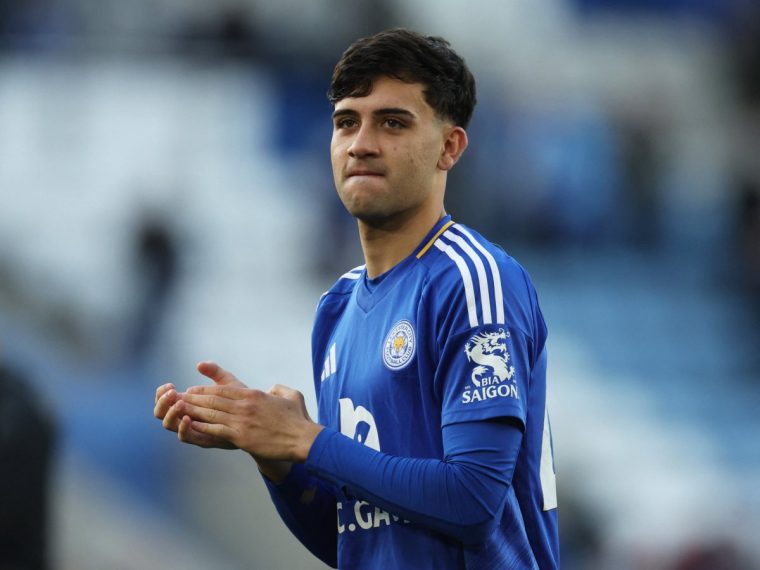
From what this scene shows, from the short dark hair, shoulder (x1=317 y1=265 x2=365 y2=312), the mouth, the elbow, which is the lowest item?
the elbow

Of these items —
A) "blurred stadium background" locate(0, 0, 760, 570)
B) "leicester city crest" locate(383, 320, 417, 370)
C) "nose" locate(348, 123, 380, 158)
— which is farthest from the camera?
"blurred stadium background" locate(0, 0, 760, 570)

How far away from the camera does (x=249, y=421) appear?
2746 mm

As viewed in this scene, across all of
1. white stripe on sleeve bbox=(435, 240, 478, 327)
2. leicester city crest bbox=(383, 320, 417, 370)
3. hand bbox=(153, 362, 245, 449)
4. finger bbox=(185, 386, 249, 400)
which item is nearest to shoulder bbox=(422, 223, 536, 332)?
white stripe on sleeve bbox=(435, 240, 478, 327)

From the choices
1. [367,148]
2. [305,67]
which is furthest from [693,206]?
[367,148]

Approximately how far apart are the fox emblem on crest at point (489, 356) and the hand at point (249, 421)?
40 centimetres

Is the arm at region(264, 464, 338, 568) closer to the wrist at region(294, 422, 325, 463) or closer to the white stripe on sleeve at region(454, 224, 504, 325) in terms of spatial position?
the wrist at region(294, 422, 325, 463)

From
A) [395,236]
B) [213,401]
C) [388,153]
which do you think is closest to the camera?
[213,401]

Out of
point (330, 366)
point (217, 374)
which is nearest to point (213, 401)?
point (217, 374)

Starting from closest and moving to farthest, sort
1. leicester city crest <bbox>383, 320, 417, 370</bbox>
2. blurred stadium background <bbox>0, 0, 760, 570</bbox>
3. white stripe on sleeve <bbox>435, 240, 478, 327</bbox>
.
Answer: white stripe on sleeve <bbox>435, 240, 478, 327</bbox>
leicester city crest <bbox>383, 320, 417, 370</bbox>
blurred stadium background <bbox>0, 0, 760, 570</bbox>

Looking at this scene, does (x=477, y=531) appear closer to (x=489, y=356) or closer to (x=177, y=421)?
(x=489, y=356)

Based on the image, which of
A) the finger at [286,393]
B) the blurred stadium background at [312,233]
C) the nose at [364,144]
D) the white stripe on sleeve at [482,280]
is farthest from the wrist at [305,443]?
the blurred stadium background at [312,233]

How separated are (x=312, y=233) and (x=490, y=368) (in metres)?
8.74

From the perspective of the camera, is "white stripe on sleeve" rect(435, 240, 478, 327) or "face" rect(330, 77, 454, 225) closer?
"white stripe on sleeve" rect(435, 240, 478, 327)

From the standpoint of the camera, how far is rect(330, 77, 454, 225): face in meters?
3.01
